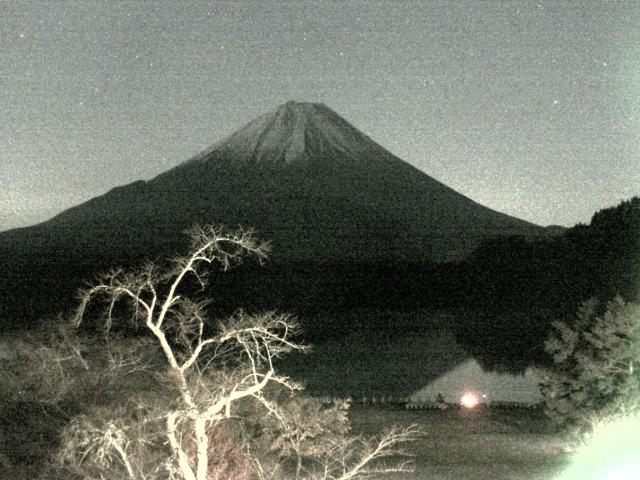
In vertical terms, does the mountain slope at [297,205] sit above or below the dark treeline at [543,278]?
above

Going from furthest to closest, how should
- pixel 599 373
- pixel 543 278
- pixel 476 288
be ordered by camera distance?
pixel 476 288
pixel 543 278
pixel 599 373

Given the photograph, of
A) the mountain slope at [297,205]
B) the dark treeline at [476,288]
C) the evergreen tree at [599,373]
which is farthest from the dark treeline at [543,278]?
the mountain slope at [297,205]

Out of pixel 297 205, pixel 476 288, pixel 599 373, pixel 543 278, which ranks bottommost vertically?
pixel 476 288

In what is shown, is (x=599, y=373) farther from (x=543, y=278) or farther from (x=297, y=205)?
(x=297, y=205)

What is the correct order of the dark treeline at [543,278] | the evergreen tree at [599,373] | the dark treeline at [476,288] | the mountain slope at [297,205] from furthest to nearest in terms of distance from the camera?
the mountain slope at [297,205], the dark treeline at [476,288], the dark treeline at [543,278], the evergreen tree at [599,373]

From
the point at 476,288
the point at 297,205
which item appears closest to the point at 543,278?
the point at 476,288

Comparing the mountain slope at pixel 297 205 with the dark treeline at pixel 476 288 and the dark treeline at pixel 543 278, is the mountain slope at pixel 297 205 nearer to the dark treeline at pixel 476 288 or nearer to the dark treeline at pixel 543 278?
the dark treeline at pixel 476 288

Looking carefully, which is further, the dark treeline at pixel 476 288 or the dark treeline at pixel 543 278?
the dark treeline at pixel 476 288

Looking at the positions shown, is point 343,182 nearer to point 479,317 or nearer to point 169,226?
point 169,226

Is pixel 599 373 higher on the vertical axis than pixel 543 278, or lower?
higher
